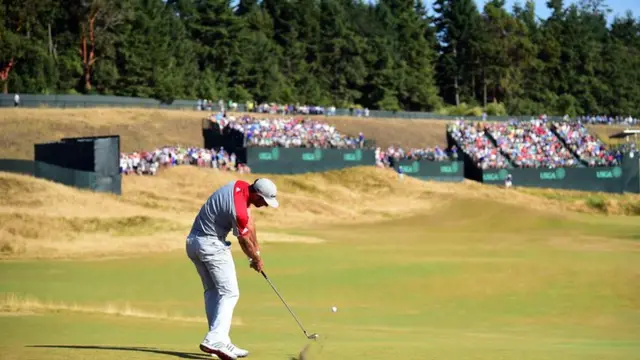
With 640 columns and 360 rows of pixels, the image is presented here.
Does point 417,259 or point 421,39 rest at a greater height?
point 421,39

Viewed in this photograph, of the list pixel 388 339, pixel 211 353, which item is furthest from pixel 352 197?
pixel 211 353

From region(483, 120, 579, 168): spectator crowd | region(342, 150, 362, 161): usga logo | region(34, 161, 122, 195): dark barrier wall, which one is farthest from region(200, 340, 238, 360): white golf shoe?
region(483, 120, 579, 168): spectator crowd

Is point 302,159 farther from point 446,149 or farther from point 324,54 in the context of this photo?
point 324,54

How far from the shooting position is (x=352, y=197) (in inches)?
2276

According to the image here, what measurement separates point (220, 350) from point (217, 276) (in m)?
0.85

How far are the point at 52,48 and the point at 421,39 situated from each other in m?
43.4

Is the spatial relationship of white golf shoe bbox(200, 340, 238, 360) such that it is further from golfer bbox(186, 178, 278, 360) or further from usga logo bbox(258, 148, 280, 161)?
usga logo bbox(258, 148, 280, 161)

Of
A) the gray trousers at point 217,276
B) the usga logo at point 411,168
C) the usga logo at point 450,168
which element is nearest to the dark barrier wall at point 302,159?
the usga logo at point 411,168

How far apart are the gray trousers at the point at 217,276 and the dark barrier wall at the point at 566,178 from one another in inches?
2338

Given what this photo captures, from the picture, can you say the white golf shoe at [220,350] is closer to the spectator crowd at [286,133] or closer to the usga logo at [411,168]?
the spectator crowd at [286,133]

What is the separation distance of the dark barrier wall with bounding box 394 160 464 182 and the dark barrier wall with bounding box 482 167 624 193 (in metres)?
2.30

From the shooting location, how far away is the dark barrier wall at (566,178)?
231ft

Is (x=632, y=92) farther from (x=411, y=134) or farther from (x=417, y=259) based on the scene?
(x=417, y=259)

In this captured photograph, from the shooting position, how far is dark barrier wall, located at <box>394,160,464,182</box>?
218 ft
